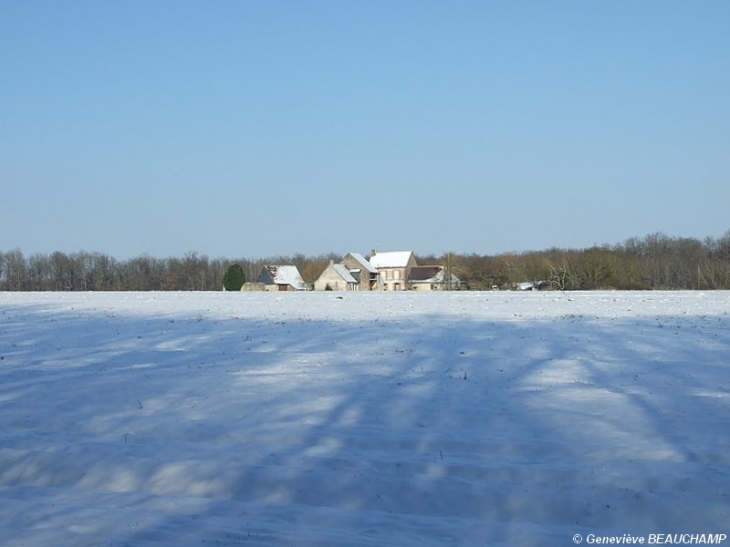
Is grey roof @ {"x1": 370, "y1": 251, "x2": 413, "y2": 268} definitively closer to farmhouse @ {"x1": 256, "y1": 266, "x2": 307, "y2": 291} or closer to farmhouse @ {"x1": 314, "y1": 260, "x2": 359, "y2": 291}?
farmhouse @ {"x1": 314, "y1": 260, "x2": 359, "y2": 291}

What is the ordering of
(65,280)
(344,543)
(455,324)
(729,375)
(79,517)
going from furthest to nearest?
(65,280) → (455,324) → (729,375) → (79,517) → (344,543)

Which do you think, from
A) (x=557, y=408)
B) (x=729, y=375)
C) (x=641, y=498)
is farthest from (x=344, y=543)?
(x=729, y=375)

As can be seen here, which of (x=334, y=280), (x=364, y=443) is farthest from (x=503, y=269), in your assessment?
(x=364, y=443)

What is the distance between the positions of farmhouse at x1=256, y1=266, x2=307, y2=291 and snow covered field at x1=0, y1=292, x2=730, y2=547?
89699 millimetres

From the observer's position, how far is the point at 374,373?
15.9 m

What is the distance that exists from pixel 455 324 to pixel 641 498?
62.9 feet

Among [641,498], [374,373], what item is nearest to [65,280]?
[374,373]

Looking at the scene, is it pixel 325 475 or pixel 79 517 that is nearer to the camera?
pixel 79 517

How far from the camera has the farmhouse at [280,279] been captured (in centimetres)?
11038

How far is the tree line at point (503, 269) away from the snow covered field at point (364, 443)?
215 ft

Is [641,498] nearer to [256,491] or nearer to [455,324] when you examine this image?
[256,491]

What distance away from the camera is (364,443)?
1046cm

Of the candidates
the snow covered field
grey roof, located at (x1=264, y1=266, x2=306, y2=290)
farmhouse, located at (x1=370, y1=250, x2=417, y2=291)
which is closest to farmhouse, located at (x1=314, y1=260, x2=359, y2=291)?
grey roof, located at (x1=264, y1=266, x2=306, y2=290)

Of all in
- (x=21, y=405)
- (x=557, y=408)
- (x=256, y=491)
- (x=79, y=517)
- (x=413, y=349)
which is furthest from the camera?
(x=413, y=349)
